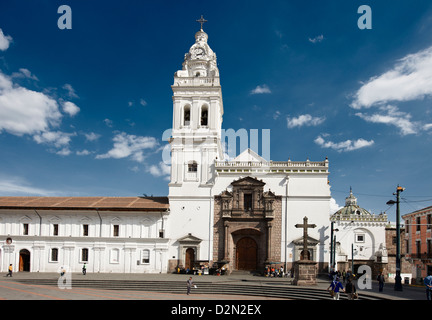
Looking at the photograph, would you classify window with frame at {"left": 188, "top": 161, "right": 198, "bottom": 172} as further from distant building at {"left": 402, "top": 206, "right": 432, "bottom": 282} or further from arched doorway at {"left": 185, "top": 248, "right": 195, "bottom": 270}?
distant building at {"left": 402, "top": 206, "right": 432, "bottom": 282}

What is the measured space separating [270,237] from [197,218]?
24.8 feet

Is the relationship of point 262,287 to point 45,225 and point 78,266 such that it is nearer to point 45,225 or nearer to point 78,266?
point 78,266

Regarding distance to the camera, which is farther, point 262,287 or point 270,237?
point 270,237

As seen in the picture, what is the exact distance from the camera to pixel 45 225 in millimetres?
40250

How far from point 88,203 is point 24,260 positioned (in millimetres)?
8511

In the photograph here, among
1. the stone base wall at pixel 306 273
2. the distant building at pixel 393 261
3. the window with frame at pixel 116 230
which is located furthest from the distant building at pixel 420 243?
the window with frame at pixel 116 230

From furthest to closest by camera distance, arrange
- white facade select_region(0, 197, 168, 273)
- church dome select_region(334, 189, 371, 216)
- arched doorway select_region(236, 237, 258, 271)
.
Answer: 1. church dome select_region(334, 189, 371, 216)
2. white facade select_region(0, 197, 168, 273)
3. arched doorway select_region(236, 237, 258, 271)

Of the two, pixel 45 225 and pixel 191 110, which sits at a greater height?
pixel 191 110

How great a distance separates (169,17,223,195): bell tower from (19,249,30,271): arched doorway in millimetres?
16087

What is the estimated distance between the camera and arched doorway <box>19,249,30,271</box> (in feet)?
130

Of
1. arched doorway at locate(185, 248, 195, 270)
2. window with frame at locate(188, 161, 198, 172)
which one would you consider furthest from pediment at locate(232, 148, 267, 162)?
arched doorway at locate(185, 248, 195, 270)
